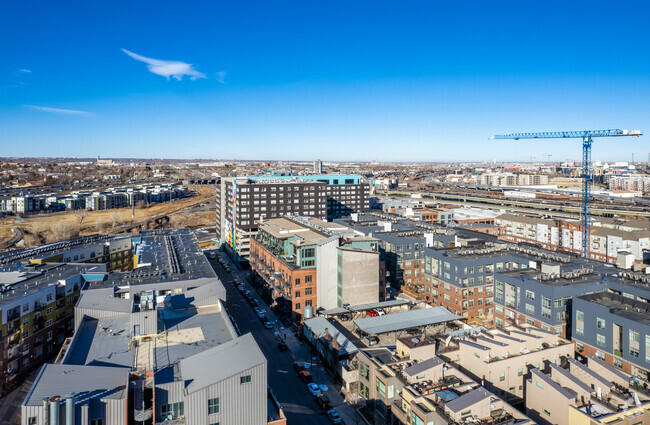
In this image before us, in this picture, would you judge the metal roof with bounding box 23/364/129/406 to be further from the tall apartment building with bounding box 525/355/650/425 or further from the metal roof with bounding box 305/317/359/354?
the tall apartment building with bounding box 525/355/650/425

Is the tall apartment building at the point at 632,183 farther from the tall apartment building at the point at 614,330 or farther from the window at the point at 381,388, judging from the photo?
the window at the point at 381,388

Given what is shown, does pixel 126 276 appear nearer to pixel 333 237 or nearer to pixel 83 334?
pixel 83 334

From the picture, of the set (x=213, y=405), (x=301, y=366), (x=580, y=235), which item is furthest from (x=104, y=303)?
(x=580, y=235)

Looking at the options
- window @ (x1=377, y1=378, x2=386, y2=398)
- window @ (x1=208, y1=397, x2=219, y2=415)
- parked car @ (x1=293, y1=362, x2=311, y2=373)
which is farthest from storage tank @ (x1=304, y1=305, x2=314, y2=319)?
window @ (x1=208, y1=397, x2=219, y2=415)

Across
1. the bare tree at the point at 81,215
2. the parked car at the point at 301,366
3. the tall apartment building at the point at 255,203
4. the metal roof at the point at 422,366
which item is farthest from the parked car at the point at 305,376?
the bare tree at the point at 81,215

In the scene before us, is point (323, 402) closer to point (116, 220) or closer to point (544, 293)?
point (544, 293)
